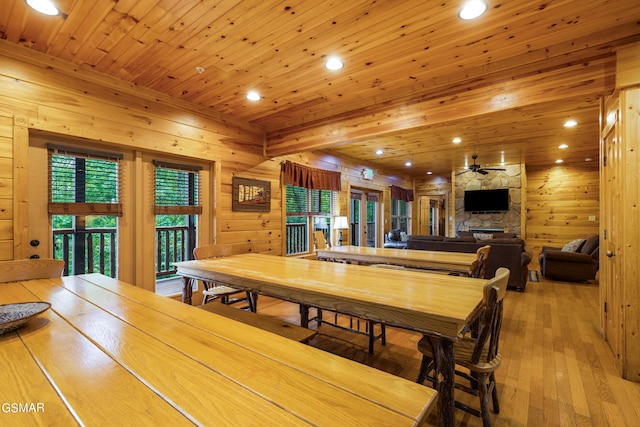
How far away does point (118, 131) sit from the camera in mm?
3143

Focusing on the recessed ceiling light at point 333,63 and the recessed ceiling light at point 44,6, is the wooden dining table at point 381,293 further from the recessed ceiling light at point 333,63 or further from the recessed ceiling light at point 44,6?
the recessed ceiling light at point 44,6

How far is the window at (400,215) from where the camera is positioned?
931 cm

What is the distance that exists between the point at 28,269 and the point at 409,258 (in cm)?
329

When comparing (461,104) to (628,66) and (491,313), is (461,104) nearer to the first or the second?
(628,66)

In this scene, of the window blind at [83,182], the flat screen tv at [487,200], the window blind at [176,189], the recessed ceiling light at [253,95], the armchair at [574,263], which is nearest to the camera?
the window blind at [83,182]

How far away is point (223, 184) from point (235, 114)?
99 cm

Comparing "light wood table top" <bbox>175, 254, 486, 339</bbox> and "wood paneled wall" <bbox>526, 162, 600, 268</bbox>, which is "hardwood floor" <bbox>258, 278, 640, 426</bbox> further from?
"wood paneled wall" <bbox>526, 162, 600, 268</bbox>

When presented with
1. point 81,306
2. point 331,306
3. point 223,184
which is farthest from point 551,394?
point 223,184

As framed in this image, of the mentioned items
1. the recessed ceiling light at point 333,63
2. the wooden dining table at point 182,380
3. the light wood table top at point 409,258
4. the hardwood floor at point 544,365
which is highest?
the recessed ceiling light at point 333,63

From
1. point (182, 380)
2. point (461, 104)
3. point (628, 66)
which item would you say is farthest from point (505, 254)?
point (182, 380)

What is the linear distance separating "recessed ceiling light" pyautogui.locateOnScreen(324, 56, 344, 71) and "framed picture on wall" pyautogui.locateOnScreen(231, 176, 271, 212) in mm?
2157

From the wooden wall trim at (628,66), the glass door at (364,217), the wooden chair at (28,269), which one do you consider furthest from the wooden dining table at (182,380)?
the glass door at (364,217)

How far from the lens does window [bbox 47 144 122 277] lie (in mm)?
2859

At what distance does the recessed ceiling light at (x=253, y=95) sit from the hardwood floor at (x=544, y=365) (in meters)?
2.65
